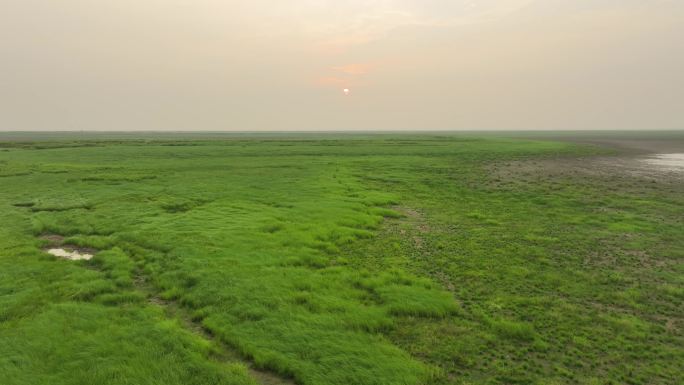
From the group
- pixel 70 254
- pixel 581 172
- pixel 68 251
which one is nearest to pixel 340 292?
pixel 70 254

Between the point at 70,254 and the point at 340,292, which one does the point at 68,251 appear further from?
the point at 340,292

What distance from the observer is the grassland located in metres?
8.74

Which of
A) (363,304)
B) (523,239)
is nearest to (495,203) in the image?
(523,239)

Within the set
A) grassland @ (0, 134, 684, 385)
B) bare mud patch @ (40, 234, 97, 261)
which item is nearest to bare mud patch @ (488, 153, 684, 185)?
grassland @ (0, 134, 684, 385)

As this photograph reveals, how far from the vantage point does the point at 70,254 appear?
651 inches

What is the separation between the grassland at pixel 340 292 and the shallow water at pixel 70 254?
62cm

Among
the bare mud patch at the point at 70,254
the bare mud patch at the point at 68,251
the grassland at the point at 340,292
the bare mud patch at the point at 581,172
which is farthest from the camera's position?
the bare mud patch at the point at 581,172

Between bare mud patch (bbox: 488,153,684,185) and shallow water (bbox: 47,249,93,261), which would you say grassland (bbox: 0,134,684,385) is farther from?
bare mud patch (bbox: 488,153,684,185)

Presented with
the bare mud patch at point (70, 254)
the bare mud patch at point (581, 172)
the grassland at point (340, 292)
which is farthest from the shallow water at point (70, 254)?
the bare mud patch at point (581, 172)

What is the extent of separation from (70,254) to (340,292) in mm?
13358

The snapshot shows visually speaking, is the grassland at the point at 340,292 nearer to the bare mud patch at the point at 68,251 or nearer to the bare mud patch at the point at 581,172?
the bare mud patch at the point at 68,251

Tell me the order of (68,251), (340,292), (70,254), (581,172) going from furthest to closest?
(581,172) < (68,251) < (70,254) < (340,292)

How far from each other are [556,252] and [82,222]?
26.4 metres

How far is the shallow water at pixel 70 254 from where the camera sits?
1595 centimetres
